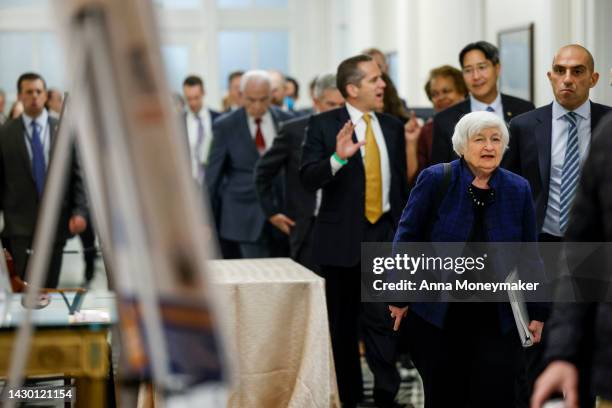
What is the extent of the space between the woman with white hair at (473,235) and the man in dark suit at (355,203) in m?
1.33

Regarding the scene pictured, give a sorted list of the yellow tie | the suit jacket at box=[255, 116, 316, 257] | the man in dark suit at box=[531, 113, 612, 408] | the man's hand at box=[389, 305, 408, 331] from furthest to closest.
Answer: the suit jacket at box=[255, 116, 316, 257] < the yellow tie < the man's hand at box=[389, 305, 408, 331] < the man in dark suit at box=[531, 113, 612, 408]

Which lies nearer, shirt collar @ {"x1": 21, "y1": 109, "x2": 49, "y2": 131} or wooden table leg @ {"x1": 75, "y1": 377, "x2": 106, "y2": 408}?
→ wooden table leg @ {"x1": 75, "y1": 377, "x2": 106, "y2": 408}

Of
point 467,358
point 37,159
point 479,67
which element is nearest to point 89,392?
point 467,358

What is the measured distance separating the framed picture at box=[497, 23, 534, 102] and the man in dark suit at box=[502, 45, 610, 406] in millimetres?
3949

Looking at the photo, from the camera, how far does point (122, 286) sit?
1936 millimetres

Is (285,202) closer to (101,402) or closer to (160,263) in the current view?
(101,402)

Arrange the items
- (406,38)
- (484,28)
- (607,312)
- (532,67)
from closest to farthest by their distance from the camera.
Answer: (607,312)
(532,67)
(484,28)
(406,38)

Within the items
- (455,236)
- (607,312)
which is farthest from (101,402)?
(607,312)

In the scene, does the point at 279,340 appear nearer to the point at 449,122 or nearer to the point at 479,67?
the point at 449,122

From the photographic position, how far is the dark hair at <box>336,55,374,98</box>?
6848 millimetres

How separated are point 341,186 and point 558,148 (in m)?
1.39

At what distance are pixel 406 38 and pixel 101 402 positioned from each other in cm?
1084

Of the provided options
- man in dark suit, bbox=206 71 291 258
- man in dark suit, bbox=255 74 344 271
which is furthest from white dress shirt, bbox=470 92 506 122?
man in dark suit, bbox=206 71 291 258

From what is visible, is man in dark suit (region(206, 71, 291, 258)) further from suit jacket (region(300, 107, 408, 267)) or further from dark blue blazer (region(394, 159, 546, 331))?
dark blue blazer (region(394, 159, 546, 331))
